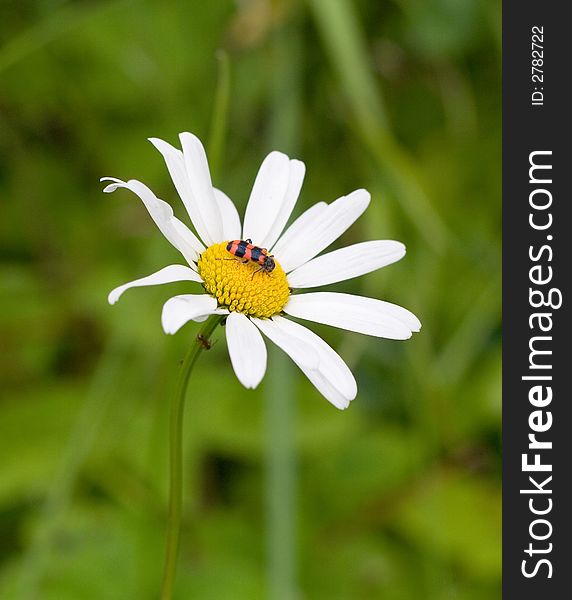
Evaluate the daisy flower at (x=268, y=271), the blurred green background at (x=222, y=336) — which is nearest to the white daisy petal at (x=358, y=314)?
the daisy flower at (x=268, y=271)

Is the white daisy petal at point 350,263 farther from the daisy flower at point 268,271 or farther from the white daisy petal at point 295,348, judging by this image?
the white daisy petal at point 295,348

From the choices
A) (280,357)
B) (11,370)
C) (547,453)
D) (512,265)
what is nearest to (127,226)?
(11,370)

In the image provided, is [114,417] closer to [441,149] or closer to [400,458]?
[400,458]

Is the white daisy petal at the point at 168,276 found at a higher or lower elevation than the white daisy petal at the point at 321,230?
lower

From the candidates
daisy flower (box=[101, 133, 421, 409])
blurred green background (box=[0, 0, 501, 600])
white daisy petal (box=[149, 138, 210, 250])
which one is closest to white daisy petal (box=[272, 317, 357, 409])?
daisy flower (box=[101, 133, 421, 409])

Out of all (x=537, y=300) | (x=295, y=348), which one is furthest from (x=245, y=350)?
(x=537, y=300)

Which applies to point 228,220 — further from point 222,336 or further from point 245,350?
point 222,336

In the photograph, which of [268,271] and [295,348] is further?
[268,271]
